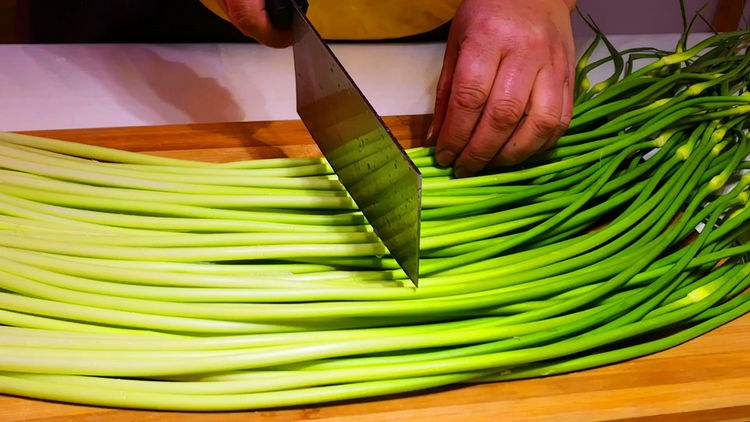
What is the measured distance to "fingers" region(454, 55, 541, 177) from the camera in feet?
4.27

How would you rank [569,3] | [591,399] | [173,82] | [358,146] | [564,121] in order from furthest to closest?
[173,82] → [569,3] → [564,121] → [358,146] → [591,399]

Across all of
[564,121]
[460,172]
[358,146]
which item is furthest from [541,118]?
[358,146]

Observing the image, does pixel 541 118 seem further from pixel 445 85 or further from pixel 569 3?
pixel 569 3

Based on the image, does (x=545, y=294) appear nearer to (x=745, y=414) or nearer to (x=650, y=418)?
(x=650, y=418)

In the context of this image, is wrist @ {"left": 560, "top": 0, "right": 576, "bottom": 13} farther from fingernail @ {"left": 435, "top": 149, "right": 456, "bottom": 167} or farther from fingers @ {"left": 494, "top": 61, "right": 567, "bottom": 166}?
fingernail @ {"left": 435, "top": 149, "right": 456, "bottom": 167}

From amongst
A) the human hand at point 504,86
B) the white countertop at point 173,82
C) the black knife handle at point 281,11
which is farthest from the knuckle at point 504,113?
the white countertop at point 173,82

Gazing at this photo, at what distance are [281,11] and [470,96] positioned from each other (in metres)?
0.35

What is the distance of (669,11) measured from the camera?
11.1 feet

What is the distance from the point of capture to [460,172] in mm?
1427

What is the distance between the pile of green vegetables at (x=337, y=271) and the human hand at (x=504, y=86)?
0.22 ft

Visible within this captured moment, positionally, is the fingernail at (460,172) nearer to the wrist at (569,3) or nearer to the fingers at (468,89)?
the fingers at (468,89)

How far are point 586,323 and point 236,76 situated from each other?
3.58ft

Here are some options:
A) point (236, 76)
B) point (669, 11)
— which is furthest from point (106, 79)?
point (669, 11)

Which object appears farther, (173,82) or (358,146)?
(173,82)
